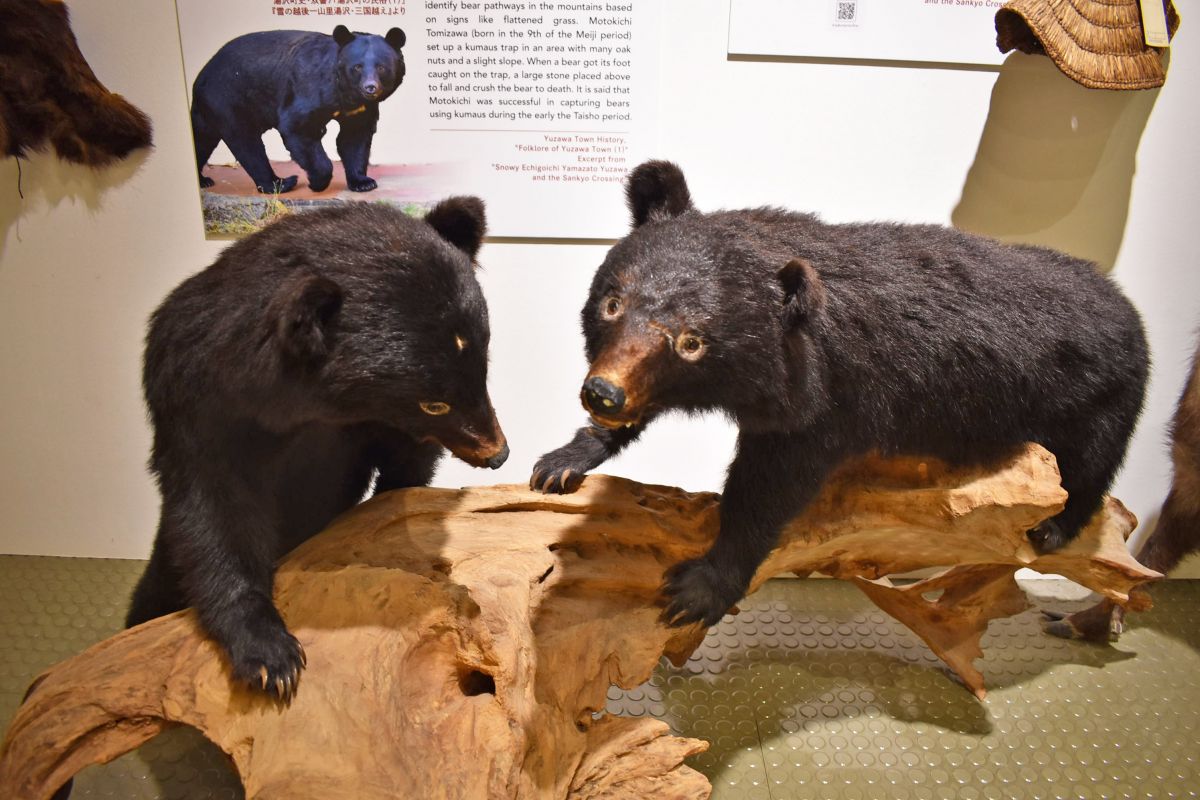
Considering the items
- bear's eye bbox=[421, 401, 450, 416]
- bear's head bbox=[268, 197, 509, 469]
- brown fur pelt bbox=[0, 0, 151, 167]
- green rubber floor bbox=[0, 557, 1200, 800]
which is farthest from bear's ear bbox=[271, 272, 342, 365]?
brown fur pelt bbox=[0, 0, 151, 167]

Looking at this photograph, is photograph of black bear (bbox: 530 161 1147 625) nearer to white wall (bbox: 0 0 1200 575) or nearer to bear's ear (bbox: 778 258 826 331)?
bear's ear (bbox: 778 258 826 331)

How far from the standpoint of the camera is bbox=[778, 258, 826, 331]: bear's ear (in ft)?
4.86

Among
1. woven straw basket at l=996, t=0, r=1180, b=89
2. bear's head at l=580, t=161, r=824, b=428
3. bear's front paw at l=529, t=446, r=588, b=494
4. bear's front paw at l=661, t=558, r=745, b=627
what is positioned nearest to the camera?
bear's head at l=580, t=161, r=824, b=428

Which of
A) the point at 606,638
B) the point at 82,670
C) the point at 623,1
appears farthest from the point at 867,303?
the point at 82,670

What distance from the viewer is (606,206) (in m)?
2.48

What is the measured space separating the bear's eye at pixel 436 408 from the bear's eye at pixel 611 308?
372mm

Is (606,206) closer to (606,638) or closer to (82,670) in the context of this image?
(606,638)

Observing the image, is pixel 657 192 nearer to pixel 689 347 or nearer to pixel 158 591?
pixel 689 347

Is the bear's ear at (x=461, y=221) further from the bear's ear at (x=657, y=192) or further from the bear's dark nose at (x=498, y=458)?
the bear's dark nose at (x=498, y=458)

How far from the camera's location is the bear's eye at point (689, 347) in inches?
58.6

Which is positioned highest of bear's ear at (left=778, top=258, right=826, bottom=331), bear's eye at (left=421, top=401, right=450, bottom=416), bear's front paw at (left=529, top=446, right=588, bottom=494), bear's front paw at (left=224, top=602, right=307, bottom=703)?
bear's ear at (left=778, top=258, right=826, bottom=331)

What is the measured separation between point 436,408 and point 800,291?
2.51 feet

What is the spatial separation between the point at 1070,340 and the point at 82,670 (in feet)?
7.90

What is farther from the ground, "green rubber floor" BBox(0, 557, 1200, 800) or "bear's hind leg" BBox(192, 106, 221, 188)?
"bear's hind leg" BBox(192, 106, 221, 188)
